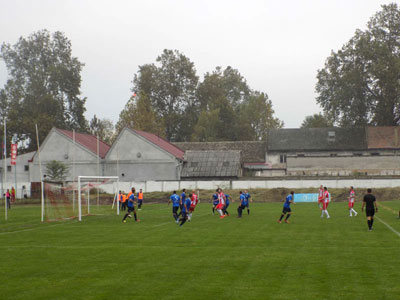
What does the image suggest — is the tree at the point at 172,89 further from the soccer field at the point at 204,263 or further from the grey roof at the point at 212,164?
the soccer field at the point at 204,263

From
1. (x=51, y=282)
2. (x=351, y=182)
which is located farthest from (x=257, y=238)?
(x=351, y=182)

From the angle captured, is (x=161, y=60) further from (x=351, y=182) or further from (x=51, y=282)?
(x=51, y=282)

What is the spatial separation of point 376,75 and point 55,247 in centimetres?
6451

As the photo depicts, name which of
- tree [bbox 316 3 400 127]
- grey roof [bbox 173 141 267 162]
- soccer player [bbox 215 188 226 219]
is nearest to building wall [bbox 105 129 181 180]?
grey roof [bbox 173 141 267 162]

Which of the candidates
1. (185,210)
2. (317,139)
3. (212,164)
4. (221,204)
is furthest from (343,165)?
(185,210)

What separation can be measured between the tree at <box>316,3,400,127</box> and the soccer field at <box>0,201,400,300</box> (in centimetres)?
5361

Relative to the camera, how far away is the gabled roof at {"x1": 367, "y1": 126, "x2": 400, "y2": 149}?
3174 inches

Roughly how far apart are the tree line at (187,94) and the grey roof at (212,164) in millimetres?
13695

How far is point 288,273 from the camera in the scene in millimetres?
13891

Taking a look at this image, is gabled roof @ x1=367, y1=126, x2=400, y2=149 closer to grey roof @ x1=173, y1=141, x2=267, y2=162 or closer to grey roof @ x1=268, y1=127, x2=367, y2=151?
grey roof @ x1=268, y1=127, x2=367, y2=151

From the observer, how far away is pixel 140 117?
90.4 metres

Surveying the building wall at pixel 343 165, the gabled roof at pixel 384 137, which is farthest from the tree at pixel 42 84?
the gabled roof at pixel 384 137

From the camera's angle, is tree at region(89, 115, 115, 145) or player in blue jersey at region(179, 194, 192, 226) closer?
player in blue jersey at region(179, 194, 192, 226)

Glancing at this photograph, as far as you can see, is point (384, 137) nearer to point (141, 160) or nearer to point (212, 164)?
point (212, 164)
